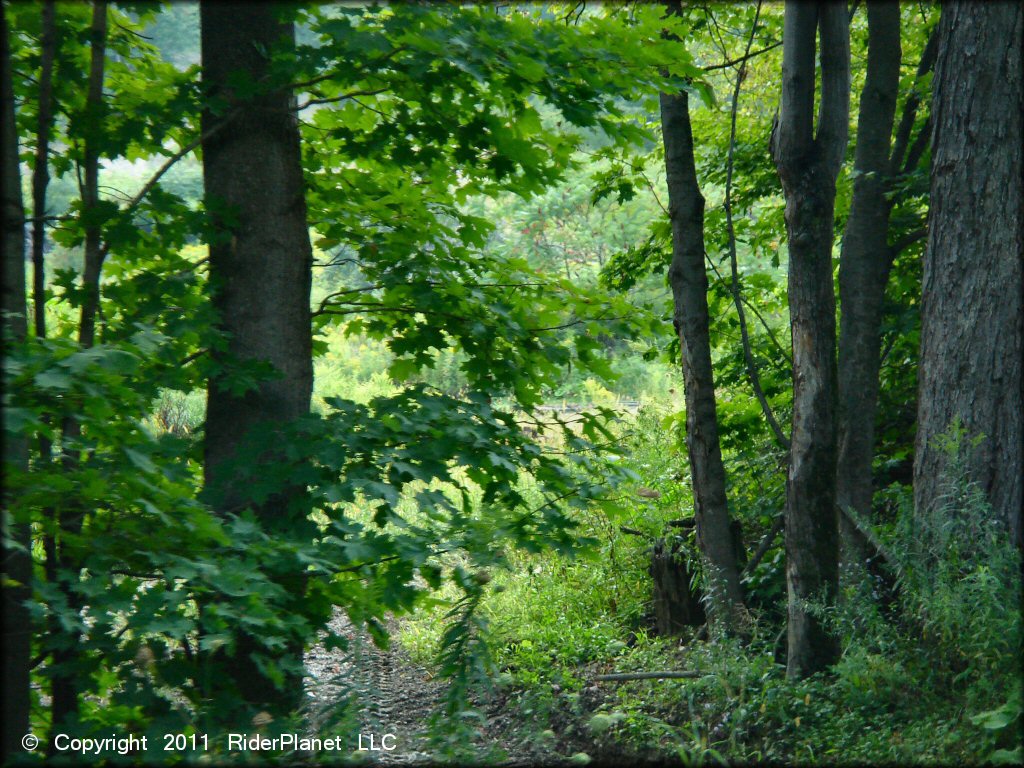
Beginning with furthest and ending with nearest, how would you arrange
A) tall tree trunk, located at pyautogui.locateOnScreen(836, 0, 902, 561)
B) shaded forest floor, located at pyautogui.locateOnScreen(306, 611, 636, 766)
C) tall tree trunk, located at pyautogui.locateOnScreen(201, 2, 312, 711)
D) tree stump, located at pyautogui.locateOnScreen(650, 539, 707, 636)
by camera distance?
tree stump, located at pyautogui.locateOnScreen(650, 539, 707, 636)
tall tree trunk, located at pyautogui.locateOnScreen(836, 0, 902, 561)
tall tree trunk, located at pyautogui.locateOnScreen(201, 2, 312, 711)
shaded forest floor, located at pyautogui.locateOnScreen(306, 611, 636, 766)

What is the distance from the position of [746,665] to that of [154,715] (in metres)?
3.44

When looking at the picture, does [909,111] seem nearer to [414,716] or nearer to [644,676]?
[644,676]

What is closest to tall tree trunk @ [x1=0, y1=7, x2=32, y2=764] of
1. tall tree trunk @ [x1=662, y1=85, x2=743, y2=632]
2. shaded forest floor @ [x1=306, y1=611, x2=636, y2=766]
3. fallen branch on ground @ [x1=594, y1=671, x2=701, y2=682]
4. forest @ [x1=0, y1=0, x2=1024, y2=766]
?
forest @ [x1=0, y1=0, x2=1024, y2=766]

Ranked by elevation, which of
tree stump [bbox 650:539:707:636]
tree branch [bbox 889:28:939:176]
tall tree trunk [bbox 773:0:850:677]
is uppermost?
tree branch [bbox 889:28:939:176]

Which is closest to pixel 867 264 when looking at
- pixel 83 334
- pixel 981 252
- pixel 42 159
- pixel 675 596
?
pixel 981 252

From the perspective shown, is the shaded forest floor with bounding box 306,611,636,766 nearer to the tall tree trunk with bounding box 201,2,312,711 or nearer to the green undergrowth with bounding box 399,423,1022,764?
the green undergrowth with bounding box 399,423,1022,764

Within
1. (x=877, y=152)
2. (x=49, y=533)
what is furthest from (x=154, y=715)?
(x=877, y=152)

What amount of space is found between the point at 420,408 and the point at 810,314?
8.24 ft

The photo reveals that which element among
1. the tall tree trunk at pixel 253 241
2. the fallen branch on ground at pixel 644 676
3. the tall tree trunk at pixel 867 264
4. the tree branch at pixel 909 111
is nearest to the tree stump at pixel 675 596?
the fallen branch on ground at pixel 644 676

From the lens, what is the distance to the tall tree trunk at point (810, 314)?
16.0 ft

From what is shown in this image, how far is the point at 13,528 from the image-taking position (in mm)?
3051

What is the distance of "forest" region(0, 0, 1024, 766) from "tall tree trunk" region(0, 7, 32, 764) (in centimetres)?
2

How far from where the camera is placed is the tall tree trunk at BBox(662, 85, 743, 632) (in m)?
6.10

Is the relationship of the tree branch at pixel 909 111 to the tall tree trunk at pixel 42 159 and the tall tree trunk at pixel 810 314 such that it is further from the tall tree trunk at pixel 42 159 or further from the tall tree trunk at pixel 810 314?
the tall tree trunk at pixel 42 159
